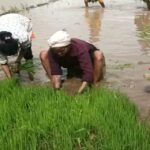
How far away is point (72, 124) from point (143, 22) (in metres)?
8.44

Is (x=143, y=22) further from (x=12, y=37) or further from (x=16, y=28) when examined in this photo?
(x=12, y=37)

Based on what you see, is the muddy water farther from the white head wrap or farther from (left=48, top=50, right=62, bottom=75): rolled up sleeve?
the white head wrap

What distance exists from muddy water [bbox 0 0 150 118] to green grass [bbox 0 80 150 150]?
538 millimetres

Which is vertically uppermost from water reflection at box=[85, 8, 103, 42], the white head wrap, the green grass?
the white head wrap

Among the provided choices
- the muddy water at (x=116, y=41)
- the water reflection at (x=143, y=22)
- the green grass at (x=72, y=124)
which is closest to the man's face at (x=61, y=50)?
the muddy water at (x=116, y=41)

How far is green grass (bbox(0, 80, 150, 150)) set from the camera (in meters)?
3.56

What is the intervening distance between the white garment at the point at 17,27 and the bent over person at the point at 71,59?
36 centimetres

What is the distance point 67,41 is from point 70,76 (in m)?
1.18

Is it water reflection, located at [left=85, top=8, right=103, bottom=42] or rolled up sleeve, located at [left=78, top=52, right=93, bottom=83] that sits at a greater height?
rolled up sleeve, located at [left=78, top=52, right=93, bottom=83]

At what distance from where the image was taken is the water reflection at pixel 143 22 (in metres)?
8.28

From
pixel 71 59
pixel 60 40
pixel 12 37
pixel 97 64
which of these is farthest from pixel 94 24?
pixel 60 40

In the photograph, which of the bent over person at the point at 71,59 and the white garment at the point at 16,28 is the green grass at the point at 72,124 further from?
the white garment at the point at 16,28

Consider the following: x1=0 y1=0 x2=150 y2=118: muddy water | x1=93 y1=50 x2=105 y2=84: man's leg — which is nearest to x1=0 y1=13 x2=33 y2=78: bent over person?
x1=0 y1=0 x2=150 y2=118: muddy water

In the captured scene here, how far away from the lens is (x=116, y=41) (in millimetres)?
9078
